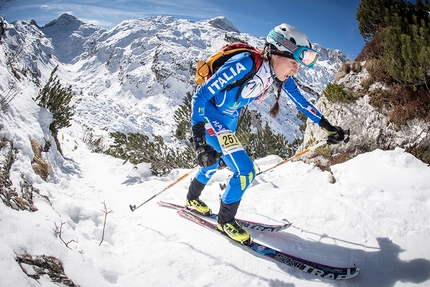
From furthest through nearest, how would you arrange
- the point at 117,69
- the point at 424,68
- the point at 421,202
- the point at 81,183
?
the point at 117,69 < the point at 81,183 < the point at 424,68 < the point at 421,202

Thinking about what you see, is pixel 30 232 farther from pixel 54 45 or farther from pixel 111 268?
pixel 54 45

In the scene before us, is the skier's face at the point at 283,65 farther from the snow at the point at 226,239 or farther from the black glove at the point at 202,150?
the snow at the point at 226,239

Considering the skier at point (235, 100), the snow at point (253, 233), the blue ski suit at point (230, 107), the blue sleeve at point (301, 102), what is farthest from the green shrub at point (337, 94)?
the blue ski suit at point (230, 107)

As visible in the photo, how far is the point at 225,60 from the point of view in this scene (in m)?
3.47

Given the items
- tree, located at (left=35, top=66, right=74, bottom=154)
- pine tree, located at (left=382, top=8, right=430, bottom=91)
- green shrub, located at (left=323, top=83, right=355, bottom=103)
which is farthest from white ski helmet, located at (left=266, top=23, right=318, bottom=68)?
tree, located at (left=35, top=66, right=74, bottom=154)

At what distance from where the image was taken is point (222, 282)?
8.16 ft

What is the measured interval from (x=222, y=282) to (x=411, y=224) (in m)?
2.83

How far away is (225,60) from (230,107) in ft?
2.30

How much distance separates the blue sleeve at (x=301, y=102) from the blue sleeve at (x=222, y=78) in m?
1.13

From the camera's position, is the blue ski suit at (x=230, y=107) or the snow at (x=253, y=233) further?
the blue ski suit at (x=230, y=107)

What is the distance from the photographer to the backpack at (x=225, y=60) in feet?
10.8

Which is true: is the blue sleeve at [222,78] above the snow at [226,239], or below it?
above

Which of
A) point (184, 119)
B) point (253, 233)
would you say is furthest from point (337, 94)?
point (184, 119)

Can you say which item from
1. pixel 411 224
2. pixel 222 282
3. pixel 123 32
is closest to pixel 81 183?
pixel 222 282
